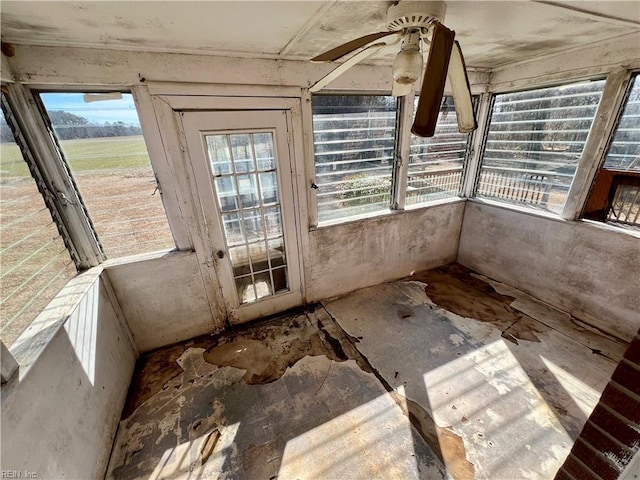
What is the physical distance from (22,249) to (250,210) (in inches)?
56.3

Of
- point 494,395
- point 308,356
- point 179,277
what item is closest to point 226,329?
point 179,277

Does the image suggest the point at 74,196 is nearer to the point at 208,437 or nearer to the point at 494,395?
the point at 208,437

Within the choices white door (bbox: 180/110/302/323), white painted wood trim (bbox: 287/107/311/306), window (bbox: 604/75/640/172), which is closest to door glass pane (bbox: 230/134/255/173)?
white door (bbox: 180/110/302/323)

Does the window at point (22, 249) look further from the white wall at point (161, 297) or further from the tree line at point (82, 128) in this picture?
the white wall at point (161, 297)

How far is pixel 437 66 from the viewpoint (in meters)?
1.01

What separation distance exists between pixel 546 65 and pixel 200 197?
11.1ft

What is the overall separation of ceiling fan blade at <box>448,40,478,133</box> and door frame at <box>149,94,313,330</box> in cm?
137

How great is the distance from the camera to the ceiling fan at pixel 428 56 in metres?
1.00

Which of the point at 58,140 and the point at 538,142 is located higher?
the point at 58,140

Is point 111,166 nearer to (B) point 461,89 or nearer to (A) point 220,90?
(A) point 220,90

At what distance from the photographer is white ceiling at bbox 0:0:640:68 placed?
125 cm

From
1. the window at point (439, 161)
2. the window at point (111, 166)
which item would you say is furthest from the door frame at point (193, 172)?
the window at point (439, 161)

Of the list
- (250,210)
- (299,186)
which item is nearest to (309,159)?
(299,186)

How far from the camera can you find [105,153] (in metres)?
1.91
